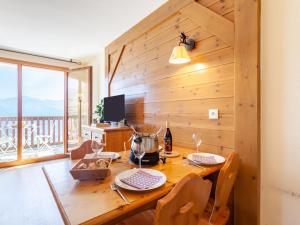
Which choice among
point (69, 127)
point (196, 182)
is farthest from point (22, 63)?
point (196, 182)

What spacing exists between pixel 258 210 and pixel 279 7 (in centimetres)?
163

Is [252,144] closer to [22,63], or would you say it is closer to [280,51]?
[280,51]

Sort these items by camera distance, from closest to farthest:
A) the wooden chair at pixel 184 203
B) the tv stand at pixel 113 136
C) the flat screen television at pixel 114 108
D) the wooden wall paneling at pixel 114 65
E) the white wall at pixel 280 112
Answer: the wooden chair at pixel 184 203
the white wall at pixel 280 112
the tv stand at pixel 113 136
the flat screen television at pixel 114 108
the wooden wall paneling at pixel 114 65

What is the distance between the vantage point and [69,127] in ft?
15.9

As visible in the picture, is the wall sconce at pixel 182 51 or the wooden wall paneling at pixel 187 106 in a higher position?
the wall sconce at pixel 182 51

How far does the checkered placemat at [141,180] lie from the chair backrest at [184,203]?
0.23 meters

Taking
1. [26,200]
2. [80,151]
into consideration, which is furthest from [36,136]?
[80,151]

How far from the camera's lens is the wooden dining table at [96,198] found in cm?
74

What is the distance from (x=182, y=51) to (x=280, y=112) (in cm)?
101

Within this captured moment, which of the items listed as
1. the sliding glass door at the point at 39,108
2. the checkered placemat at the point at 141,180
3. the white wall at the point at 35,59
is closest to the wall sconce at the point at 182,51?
the checkered placemat at the point at 141,180

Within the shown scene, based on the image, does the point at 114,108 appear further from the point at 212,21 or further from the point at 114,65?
the point at 212,21

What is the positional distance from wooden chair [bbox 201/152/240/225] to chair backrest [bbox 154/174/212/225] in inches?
11.1

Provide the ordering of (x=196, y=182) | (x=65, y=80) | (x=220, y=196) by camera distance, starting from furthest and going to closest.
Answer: (x=65, y=80) < (x=220, y=196) < (x=196, y=182)

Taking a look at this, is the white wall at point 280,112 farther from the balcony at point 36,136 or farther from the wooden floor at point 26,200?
the balcony at point 36,136
